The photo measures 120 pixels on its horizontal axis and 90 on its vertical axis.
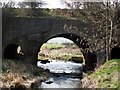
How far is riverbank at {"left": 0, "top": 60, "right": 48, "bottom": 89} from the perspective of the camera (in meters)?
19.0

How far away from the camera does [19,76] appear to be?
20.4m

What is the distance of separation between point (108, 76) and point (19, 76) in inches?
213

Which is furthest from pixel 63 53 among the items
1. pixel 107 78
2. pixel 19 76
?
pixel 107 78

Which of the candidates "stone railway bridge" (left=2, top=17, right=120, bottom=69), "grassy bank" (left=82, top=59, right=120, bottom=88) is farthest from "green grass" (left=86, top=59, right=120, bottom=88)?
"stone railway bridge" (left=2, top=17, right=120, bottom=69)

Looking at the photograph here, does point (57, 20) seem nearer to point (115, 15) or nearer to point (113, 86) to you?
point (115, 15)

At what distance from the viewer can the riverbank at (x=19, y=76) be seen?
18978 millimetres

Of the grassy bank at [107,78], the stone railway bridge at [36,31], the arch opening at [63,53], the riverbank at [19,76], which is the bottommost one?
the arch opening at [63,53]

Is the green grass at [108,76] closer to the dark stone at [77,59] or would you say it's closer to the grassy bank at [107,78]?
the grassy bank at [107,78]

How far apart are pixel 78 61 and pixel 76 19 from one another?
16.1m

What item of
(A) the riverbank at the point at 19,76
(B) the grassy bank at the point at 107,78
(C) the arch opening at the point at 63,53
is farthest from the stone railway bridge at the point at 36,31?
(C) the arch opening at the point at 63,53

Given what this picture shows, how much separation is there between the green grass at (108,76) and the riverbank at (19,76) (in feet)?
12.5

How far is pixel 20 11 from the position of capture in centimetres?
2995

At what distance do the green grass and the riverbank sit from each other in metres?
3.80

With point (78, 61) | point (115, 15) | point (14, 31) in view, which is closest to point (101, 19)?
point (115, 15)
